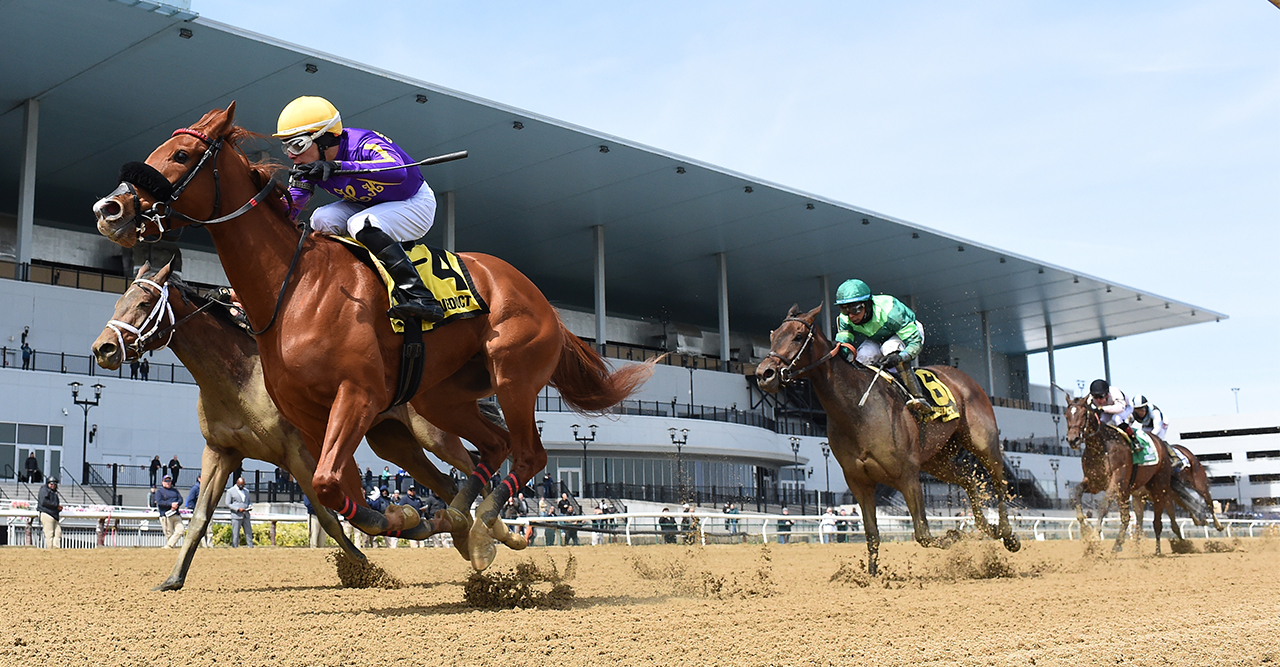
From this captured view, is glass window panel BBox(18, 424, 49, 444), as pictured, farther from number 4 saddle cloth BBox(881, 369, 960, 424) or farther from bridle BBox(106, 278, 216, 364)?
number 4 saddle cloth BBox(881, 369, 960, 424)

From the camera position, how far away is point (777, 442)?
4781 cm

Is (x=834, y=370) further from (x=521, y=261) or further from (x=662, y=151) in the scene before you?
(x=521, y=261)

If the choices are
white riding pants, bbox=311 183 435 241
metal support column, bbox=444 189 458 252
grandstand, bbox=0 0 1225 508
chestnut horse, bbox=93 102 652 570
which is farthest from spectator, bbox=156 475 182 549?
metal support column, bbox=444 189 458 252

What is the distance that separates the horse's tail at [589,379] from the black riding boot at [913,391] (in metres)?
3.39

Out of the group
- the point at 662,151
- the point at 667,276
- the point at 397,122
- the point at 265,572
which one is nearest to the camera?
the point at 265,572

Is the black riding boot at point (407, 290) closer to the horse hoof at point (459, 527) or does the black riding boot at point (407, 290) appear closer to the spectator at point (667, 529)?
the horse hoof at point (459, 527)

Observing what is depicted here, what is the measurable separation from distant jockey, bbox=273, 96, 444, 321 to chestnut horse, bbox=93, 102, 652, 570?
0.17 metres

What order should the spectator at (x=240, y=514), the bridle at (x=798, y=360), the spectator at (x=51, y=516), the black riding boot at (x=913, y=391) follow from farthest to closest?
1. the spectator at (x=240, y=514)
2. the spectator at (x=51, y=516)
3. the black riding boot at (x=913, y=391)
4. the bridle at (x=798, y=360)

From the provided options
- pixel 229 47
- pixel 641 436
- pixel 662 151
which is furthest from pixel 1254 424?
pixel 229 47

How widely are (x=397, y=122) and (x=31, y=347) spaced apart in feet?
42.4

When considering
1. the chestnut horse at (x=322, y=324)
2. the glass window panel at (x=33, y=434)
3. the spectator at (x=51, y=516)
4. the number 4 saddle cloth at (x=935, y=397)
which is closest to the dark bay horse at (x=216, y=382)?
the chestnut horse at (x=322, y=324)

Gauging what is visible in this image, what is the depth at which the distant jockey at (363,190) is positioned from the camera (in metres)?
5.96

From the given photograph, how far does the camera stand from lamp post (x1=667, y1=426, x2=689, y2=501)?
130ft

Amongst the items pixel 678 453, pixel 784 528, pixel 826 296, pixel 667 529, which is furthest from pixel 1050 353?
pixel 667 529
